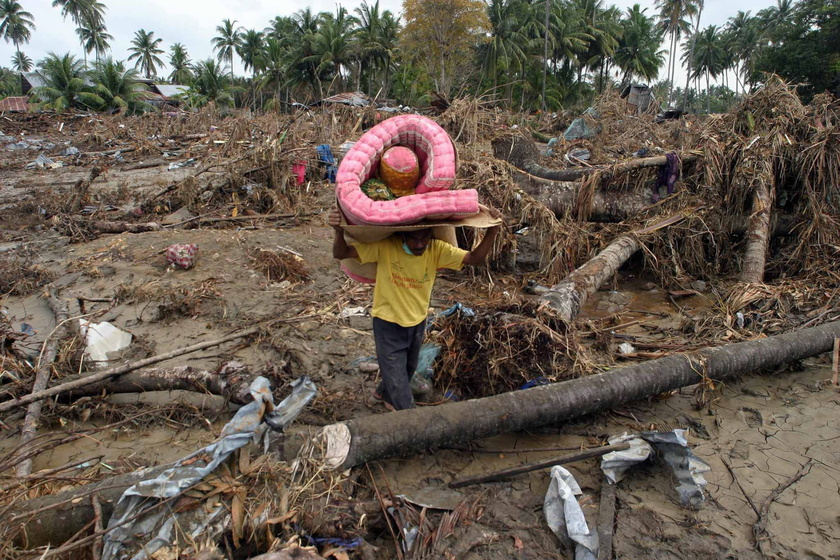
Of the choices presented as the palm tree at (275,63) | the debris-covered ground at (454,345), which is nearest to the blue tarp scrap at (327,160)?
the debris-covered ground at (454,345)

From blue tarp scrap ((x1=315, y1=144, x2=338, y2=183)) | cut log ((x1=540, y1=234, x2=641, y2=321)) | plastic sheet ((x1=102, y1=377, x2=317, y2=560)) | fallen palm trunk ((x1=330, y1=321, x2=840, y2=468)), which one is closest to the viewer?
plastic sheet ((x1=102, y1=377, x2=317, y2=560))

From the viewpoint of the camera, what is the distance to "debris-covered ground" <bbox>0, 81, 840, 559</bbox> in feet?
6.84

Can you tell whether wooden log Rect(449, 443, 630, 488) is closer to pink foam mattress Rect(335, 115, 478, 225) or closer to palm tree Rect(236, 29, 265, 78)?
pink foam mattress Rect(335, 115, 478, 225)

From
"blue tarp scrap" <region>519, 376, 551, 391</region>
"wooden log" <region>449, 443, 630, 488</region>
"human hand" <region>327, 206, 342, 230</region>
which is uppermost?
"human hand" <region>327, 206, 342, 230</region>

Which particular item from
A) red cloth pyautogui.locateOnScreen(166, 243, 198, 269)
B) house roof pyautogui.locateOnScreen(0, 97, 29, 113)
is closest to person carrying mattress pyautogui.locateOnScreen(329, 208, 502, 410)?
red cloth pyautogui.locateOnScreen(166, 243, 198, 269)

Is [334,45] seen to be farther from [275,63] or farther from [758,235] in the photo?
[758,235]

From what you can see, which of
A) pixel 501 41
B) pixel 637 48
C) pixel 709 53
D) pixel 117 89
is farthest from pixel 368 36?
pixel 709 53

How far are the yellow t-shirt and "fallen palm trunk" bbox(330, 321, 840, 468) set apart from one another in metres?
0.55

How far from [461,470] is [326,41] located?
35.2 metres

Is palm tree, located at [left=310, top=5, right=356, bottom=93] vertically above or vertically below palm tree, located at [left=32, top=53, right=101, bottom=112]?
above

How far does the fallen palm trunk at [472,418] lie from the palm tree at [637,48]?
43.5 meters

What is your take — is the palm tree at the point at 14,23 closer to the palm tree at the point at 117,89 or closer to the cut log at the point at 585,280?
the palm tree at the point at 117,89

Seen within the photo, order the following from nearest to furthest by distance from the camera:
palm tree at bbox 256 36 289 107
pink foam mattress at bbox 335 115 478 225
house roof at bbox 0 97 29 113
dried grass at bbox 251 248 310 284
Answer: pink foam mattress at bbox 335 115 478 225, dried grass at bbox 251 248 310 284, house roof at bbox 0 97 29 113, palm tree at bbox 256 36 289 107

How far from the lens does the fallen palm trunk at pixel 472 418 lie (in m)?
1.91
